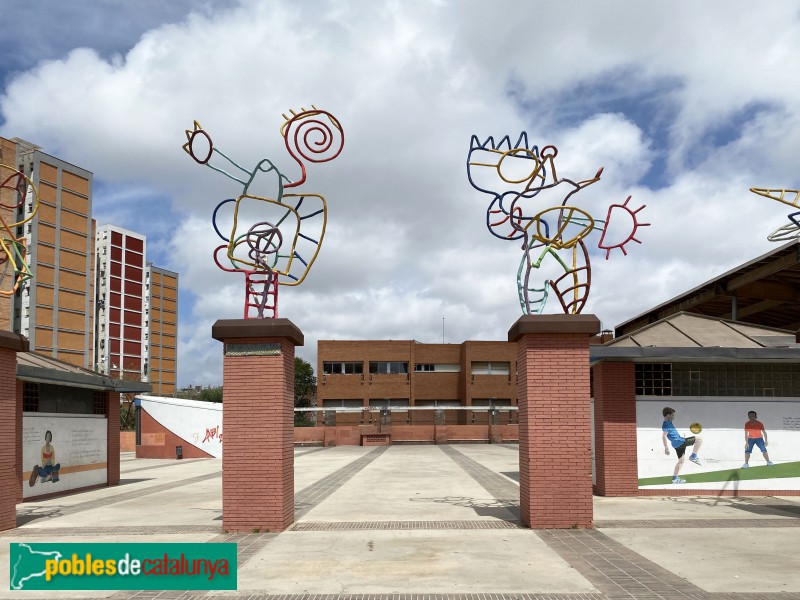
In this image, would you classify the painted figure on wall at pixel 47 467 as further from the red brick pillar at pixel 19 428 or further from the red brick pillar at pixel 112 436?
the red brick pillar at pixel 112 436

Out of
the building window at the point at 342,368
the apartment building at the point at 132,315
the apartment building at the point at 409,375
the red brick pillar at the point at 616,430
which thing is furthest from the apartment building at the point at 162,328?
the red brick pillar at the point at 616,430

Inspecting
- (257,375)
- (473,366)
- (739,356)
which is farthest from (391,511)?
(473,366)

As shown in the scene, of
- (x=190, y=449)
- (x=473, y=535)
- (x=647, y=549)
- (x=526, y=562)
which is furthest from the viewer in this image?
(x=190, y=449)

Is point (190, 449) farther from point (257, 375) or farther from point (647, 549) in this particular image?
point (647, 549)

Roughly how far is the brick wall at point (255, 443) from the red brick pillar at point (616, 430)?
7.26 meters

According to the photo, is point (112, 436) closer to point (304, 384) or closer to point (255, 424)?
point (255, 424)

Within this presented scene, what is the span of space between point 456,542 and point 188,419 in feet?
87.0

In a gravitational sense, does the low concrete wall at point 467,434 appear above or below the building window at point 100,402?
below

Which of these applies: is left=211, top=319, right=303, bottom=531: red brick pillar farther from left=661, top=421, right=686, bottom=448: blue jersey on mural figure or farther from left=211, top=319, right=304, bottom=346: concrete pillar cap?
left=661, top=421, right=686, bottom=448: blue jersey on mural figure

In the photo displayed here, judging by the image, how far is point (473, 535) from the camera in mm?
11391

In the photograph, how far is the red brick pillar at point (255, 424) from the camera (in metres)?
11.8

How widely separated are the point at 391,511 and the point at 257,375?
4.17m

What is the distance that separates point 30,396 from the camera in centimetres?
1784

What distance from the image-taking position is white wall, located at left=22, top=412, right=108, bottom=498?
58.3 ft
